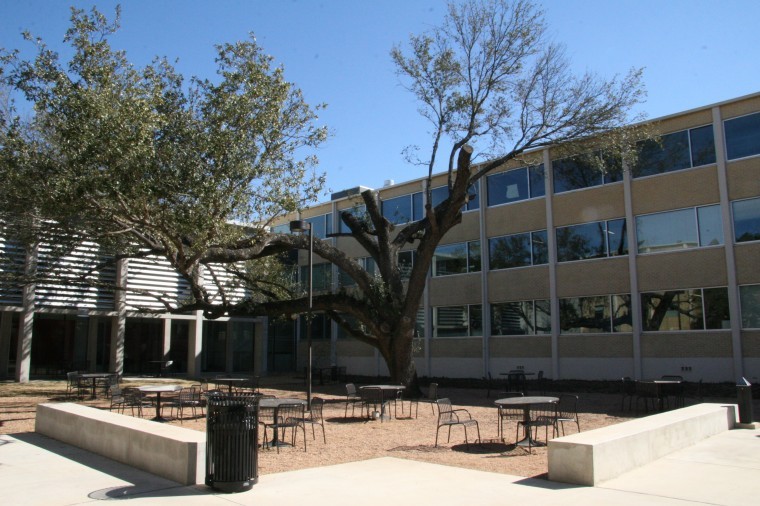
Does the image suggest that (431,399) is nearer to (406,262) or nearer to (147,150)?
(147,150)

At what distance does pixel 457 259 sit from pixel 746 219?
38.5 feet

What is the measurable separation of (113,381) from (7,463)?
9640mm

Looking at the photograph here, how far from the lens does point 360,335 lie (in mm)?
20281

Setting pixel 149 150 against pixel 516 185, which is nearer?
pixel 149 150

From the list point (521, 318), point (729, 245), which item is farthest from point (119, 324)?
point (729, 245)

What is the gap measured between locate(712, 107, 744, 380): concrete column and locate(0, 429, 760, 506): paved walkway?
1217 cm

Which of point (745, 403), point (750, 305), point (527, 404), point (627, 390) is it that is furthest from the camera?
point (750, 305)

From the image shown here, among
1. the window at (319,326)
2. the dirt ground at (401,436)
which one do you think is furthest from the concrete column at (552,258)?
the window at (319,326)

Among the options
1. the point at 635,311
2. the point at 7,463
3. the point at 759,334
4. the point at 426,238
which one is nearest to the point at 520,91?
the point at 426,238

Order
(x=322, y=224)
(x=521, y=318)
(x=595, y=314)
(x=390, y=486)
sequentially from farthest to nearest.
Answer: (x=322, y=224) → (x=521, y=318) → (x=595, y=314) → (x=390, y=486)

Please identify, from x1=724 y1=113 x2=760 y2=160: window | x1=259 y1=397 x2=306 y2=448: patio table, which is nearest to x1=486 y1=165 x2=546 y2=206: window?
x1=724 y1=113 x2=760 y2=160: window

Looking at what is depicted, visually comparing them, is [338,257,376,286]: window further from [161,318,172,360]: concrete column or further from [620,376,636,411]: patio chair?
[620,376,636,411]: patio chair

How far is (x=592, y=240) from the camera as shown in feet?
79.2

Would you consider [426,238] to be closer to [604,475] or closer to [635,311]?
[635,311]
